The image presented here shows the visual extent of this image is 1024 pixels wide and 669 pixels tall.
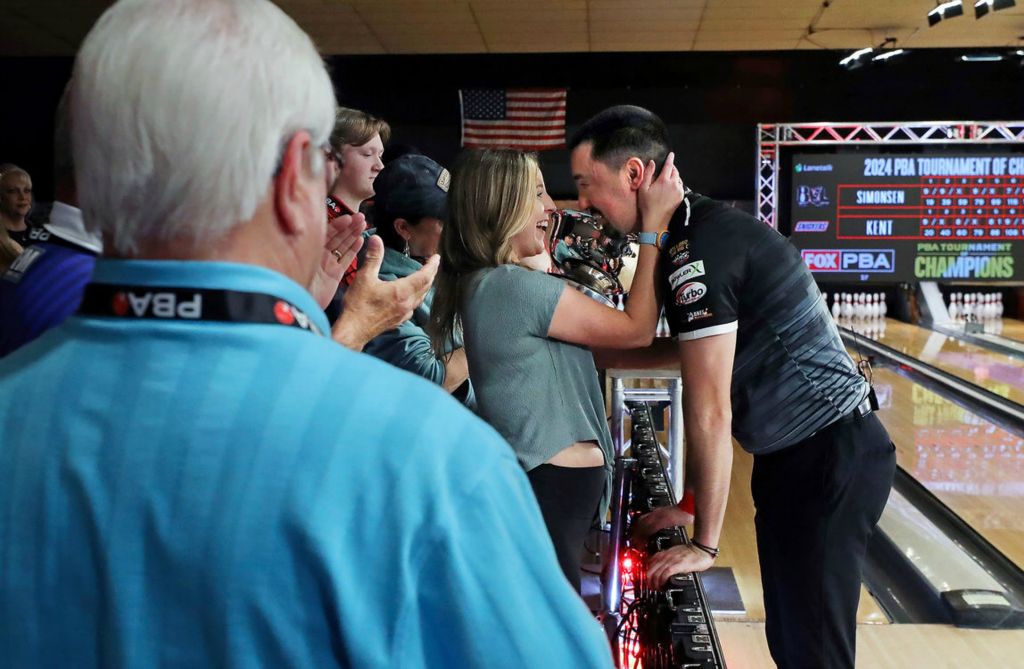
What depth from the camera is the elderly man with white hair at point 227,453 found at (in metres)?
0.55

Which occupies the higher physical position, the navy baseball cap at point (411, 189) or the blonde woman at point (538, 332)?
the navy baseball cap at point (411, 189)

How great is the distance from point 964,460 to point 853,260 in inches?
158

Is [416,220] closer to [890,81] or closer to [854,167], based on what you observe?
[854,167]

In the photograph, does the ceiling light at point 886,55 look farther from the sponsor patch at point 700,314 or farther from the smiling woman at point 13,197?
the sponsor patch at point 700,314

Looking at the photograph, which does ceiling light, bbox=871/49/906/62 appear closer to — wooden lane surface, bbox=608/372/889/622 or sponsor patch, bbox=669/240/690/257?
wooden lane surface, bbox=608/372/889/622

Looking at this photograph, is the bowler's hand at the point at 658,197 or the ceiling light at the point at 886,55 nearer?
the bowler's hand at the point at 658,197

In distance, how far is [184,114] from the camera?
570mm

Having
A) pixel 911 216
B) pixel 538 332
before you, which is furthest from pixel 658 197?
pixel 911 216

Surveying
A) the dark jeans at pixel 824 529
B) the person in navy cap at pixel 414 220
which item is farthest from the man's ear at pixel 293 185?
the person in navy cap at pixel 414 220

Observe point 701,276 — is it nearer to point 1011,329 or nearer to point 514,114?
point 514,114

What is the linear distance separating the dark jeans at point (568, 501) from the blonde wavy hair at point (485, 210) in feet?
1.23

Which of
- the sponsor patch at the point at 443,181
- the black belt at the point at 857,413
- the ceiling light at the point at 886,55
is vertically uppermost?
the ceiling light at the point at 886,55

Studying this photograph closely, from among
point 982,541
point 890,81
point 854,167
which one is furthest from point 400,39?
point 982,541

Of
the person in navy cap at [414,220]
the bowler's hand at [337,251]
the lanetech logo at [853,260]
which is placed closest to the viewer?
the bowler's hand at [337,251]
